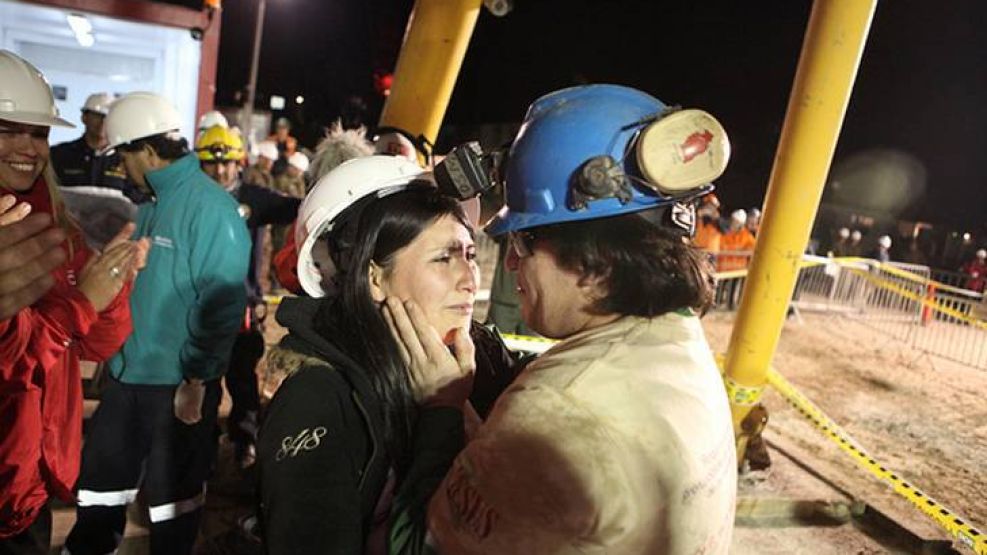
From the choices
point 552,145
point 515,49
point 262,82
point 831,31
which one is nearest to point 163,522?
point 552,145

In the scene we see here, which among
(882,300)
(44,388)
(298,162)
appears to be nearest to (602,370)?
(44,388)

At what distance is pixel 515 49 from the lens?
119 ft

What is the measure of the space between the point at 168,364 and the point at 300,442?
7.23ft

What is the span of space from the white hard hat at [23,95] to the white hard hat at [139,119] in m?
0.84

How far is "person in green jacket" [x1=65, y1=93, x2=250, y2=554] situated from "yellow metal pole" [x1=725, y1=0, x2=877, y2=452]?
12.3 feet

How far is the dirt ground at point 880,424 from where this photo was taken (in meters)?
5.39

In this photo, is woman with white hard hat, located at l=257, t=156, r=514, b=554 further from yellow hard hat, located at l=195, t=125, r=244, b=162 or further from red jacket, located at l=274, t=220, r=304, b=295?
yellow hard hat, located at l=195, t=125, r=244, b=162

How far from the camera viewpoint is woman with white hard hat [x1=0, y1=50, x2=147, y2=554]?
2180 mm

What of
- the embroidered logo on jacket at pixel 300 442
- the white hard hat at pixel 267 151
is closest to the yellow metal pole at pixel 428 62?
the embroidered logo on jacket at pixel 300 442

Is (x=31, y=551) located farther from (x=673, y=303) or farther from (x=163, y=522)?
(x=673, y=303)

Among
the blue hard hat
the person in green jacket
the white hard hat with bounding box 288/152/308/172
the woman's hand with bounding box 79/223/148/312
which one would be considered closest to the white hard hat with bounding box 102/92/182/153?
the person in green jacket

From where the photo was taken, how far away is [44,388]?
2.34 meters

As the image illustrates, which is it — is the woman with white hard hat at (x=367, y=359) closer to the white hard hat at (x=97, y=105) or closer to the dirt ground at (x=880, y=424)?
the dirt ground at (x=880, y=424)

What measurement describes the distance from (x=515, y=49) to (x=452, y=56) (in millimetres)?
33835
